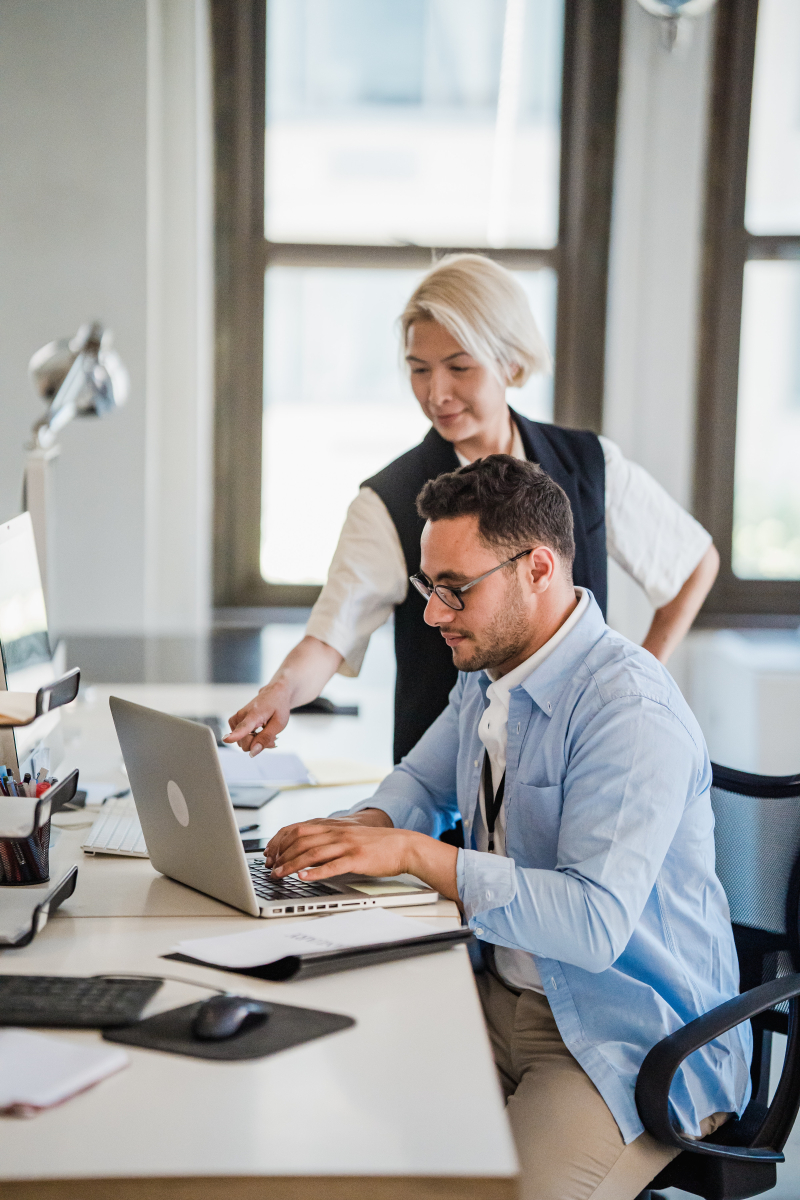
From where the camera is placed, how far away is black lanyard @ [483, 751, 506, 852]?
59.3 inches

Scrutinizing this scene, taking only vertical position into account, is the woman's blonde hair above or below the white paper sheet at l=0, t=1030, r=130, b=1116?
above

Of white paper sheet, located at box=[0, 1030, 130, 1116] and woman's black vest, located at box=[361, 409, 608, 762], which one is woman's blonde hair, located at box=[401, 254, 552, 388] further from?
white paper sheet, located at box=[0, 1030, 130, 1116]

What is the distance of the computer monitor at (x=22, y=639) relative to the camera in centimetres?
149

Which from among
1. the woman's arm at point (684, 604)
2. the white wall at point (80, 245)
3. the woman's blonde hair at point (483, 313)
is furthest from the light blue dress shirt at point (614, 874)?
the white wall at point (80, 245)

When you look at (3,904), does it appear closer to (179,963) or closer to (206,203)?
(179,963)

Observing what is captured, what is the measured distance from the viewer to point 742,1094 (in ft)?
4.35

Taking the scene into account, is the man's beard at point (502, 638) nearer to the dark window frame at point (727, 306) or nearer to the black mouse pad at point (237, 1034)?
the black mouse pad at point (237, 1034)

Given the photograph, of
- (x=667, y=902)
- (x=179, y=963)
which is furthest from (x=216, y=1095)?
(x=667, y=902)

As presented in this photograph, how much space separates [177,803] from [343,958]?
312mm

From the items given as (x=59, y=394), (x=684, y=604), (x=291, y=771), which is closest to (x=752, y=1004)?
(x=291, y=771)

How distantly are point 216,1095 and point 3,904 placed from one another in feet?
1.67

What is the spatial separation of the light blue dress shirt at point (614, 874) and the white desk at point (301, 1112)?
0.12 m

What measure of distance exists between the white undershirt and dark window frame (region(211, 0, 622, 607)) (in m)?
2.31

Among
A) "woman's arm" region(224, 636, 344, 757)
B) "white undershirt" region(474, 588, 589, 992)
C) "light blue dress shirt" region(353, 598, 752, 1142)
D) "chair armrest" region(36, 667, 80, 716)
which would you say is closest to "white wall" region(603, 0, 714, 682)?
"woman's arm" region(224, 636, 344, 757)
